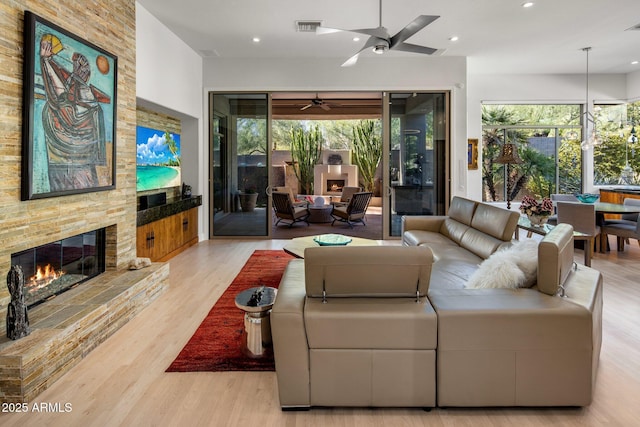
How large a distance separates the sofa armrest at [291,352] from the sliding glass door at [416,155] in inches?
211

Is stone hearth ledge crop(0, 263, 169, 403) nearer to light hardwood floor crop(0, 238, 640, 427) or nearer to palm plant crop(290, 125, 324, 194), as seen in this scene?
light hardwood floor crop(0, 238, 640, 427)

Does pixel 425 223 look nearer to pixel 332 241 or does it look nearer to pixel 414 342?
pixel 332 241

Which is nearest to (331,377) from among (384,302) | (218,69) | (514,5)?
(384,302)

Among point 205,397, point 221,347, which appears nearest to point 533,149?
point 221,347

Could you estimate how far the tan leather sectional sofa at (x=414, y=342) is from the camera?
1970 millimetres

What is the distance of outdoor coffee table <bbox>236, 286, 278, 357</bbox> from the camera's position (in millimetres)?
2547

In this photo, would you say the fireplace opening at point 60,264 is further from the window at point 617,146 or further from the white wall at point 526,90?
the window at point 617,146

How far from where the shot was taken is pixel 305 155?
1312 centimetres

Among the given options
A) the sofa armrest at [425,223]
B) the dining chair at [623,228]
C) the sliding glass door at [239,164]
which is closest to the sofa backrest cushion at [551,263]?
the sofa armrest at [425,223]

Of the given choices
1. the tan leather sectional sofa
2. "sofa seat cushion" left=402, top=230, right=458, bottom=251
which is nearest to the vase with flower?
"sofa seat cushion" left=402, top=230, right=458, bottom=251

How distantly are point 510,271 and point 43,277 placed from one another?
3.20m

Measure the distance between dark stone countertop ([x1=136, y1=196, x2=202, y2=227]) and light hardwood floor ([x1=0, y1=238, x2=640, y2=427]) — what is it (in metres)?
1.76

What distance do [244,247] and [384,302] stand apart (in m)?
4.68

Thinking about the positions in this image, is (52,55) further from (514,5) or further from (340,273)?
(514,5)
